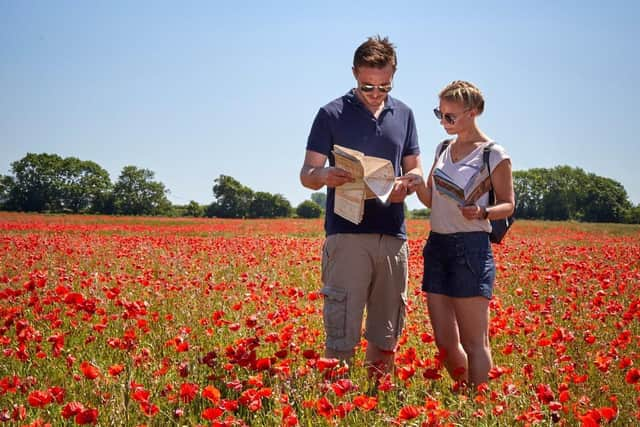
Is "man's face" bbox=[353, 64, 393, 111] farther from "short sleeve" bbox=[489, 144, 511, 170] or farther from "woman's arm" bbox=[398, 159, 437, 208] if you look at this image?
"short sleeve" bbox=[489, 144, 511, 170]

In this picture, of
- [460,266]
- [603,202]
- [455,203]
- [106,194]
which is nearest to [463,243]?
[460,266]

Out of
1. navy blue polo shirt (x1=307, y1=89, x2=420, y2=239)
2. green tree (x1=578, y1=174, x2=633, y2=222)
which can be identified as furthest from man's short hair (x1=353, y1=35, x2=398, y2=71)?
green tree (x1=578, y1=174, x2=633, y2=222)

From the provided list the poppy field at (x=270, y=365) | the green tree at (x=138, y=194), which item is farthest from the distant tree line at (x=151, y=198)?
the poppy field at (x=270, y=365)

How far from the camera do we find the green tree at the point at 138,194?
80.2 metres

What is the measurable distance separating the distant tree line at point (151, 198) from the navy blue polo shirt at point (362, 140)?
70.6m

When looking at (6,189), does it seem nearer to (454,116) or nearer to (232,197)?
(232,197)

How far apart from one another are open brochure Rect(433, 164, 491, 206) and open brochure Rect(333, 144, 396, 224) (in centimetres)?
34

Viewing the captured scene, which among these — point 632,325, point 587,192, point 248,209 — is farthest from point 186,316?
point 587,192

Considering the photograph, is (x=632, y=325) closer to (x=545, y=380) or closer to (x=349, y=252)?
(x=545, y=380)

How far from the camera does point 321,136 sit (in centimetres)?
318

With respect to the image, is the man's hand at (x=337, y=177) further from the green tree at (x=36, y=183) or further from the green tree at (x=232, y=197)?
the green tree at (x=36, y=183)

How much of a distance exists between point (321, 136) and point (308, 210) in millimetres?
76088

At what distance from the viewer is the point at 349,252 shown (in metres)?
3.15

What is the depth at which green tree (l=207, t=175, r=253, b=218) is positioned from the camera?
80.6 meters
